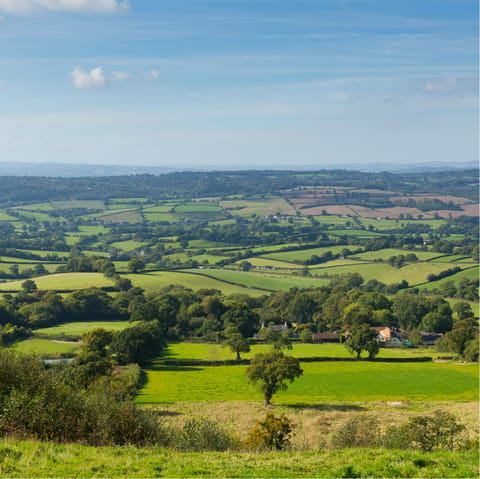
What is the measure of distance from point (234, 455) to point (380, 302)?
67.6 metres

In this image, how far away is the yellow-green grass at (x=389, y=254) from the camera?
130 meters

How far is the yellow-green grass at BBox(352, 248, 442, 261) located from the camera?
130m

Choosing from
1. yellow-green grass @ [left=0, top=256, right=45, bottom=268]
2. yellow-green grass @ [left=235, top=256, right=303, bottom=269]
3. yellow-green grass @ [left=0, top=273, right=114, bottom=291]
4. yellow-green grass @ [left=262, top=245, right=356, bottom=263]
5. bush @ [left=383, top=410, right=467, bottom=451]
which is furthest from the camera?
yellow-green grass @ [left=262, top=245, right=356, bottom=263]

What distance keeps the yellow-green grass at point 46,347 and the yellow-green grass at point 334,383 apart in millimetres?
12283

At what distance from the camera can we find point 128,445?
19438 mm

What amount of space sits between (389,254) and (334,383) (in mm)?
92144

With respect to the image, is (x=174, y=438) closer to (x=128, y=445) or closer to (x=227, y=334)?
(x=128, y=445)

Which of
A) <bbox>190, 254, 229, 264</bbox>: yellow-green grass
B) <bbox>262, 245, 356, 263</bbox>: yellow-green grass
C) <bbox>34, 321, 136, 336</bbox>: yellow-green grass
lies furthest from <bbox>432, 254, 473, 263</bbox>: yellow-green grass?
<bbox>34, 321, 136, 336</bbox>: yellow-green grass

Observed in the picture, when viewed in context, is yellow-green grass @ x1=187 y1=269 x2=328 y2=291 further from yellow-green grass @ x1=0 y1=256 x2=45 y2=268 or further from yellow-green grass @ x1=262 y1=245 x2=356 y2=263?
yellow-green grass @ x1=0 y1=256 x2=45 y2=268

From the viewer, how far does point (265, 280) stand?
4195 inches

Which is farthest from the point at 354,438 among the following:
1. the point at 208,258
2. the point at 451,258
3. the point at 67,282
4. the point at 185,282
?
the point at 208,258

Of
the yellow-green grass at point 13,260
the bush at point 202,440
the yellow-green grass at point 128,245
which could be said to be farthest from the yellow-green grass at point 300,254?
the bush at point 202,440

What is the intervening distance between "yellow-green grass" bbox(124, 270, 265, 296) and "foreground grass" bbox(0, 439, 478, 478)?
78.6 metres

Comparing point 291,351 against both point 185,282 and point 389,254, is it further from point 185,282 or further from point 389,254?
point 389,254
